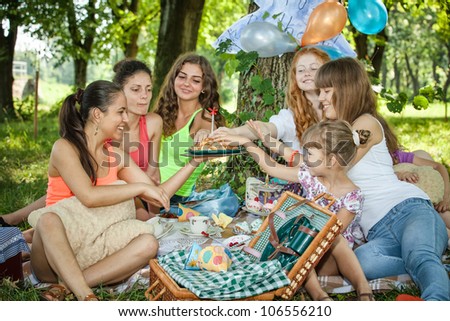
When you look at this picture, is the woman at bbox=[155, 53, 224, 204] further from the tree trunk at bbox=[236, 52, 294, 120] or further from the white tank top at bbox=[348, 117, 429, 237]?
the white tank top at bbox=[348, 117, 429, 237]

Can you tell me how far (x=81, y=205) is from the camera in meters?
3.09

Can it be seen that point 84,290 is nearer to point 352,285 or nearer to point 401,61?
point 352,285

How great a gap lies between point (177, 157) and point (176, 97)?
511mm

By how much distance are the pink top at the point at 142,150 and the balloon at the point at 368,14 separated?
1864 millimetres

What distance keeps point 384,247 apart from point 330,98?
100cm

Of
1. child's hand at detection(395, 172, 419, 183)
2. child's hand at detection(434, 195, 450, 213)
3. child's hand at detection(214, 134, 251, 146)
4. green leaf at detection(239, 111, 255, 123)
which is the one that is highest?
green leaf at detection(239, 111, 255, 123)

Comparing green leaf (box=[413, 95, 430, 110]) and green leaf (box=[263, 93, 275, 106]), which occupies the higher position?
Result: green leaf (box=[413, 95, 430, 110])

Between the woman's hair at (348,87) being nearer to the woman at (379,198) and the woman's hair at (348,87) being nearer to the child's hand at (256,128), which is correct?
the woman at (379,198)

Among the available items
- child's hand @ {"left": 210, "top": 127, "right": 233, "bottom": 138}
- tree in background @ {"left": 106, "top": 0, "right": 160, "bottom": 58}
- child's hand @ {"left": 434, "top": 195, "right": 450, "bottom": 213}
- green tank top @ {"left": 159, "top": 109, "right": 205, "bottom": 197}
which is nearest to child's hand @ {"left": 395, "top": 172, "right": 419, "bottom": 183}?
child's hand @ {"left": 434, "top": 195, "right": 450, "bottom": 213}

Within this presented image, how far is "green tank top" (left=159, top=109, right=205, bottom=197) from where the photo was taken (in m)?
4.40

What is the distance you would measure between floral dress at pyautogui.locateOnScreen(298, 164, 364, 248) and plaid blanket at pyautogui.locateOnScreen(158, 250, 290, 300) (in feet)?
1.86

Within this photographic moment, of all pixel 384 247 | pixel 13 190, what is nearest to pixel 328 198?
pixel 384 247

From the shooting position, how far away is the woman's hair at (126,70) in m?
4.08
